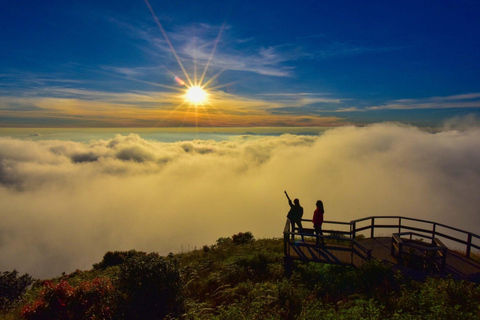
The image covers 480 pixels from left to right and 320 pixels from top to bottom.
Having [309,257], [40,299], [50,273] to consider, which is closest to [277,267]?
[309,257]

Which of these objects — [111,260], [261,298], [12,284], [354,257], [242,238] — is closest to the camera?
[261,298]

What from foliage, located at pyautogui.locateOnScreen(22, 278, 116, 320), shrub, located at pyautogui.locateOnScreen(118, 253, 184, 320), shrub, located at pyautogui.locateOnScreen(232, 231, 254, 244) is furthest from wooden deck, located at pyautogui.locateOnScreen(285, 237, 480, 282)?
shrub, located at pyautogui.locateOnScreen(232, 231, 254, 244)

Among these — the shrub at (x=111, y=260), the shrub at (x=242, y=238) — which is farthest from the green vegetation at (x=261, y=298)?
the shrub at (x=111, y=260)

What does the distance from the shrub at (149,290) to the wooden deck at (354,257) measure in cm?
503

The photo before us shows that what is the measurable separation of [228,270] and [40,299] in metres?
6.30

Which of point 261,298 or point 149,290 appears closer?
point 149,290

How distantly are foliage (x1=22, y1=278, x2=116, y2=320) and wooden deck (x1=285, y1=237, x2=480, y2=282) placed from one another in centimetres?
682

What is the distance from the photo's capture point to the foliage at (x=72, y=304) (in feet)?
22.1

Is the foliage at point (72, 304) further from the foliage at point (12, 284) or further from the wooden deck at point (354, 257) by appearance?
the foliage at point (12, 284)

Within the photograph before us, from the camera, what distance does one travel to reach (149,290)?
7.08 meters

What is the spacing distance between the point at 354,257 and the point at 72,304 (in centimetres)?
1011

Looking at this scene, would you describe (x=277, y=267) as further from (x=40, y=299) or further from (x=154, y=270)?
(x=40, y=299)

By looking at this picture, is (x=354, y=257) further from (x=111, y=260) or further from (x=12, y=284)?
(x=12, y=284)

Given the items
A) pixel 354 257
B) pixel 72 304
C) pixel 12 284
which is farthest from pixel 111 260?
pixel 354 257
